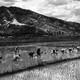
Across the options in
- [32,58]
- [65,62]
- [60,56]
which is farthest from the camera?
[60,56]

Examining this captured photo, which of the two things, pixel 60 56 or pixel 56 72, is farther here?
pixel 60 56

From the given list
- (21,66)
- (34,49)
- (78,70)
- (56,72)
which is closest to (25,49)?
(34,49)

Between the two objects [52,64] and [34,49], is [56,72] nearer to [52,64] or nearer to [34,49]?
[52,64]

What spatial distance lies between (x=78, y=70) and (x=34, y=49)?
1652 millimetres

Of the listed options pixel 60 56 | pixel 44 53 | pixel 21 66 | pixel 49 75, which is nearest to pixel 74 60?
pixel 60 56

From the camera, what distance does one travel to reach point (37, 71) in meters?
6.05

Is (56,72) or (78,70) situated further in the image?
(78,70)

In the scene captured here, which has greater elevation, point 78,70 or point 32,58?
point 32,58

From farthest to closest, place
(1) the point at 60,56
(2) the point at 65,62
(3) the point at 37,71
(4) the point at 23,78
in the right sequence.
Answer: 1. (1) the point at 60,56
2. (2) the point at 65,62
3. (3) the point at 37,71
4. (4) the point at 23,78

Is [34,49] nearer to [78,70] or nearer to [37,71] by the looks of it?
[37,71]

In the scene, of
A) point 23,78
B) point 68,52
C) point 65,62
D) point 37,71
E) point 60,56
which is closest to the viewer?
point 23,78

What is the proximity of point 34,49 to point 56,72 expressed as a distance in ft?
4.13

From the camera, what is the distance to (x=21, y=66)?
5.86 m

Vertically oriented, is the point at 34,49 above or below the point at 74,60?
above
